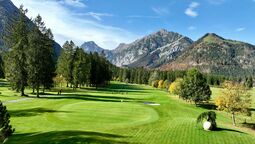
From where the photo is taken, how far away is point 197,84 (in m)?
90.9

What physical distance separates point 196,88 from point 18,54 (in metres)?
49.9

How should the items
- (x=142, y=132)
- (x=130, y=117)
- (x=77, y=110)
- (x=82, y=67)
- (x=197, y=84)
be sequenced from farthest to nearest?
(x=82, y=67) < (x=197, y=84) < (x=77, y=110) < (x=130, y=117) < (x=142, y=132)

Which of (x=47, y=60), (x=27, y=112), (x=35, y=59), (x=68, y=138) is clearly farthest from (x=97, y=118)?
(x=47, y=60)

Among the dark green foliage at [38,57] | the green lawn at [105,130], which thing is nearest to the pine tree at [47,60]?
the dark green foliage at [38,57]

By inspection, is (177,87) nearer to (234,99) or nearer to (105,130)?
(234,99)

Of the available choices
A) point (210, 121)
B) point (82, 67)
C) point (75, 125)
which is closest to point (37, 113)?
point (75, 125)

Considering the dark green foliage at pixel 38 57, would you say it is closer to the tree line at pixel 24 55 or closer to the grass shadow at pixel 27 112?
the tree line at pixel 24 55

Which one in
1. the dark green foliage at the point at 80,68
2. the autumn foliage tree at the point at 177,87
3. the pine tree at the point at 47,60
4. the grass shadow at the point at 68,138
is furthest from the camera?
the dark green foliage at the point at 80,68

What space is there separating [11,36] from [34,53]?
7511 mm

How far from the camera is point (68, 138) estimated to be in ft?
99.6

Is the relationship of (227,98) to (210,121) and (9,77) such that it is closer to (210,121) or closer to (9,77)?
(210,121)

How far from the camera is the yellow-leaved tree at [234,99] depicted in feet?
190

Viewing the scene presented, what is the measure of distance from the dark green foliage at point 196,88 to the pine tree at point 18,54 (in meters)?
46.3

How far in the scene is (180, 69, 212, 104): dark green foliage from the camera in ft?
292
